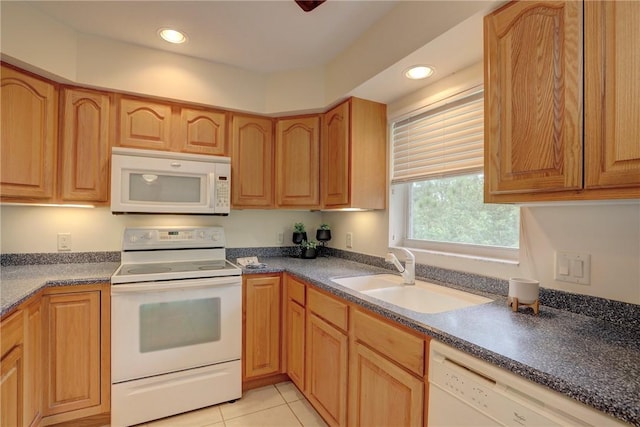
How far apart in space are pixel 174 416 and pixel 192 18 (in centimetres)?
239

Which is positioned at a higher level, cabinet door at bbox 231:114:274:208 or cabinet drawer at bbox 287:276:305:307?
cabinet door at bbox 231:114:274:208

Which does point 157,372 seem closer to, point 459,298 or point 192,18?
point 459,298

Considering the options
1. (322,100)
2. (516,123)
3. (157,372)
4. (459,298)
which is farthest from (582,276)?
(157,372)

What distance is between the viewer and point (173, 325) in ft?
6.21

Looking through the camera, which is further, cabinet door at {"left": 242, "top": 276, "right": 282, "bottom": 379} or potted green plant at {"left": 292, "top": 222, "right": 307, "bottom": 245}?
potted green plant at {"left": 292, "top": 222, "right": 307, "bottom": 245}

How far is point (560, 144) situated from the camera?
38.7 inches

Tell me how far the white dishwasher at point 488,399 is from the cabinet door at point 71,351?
5.94 feet

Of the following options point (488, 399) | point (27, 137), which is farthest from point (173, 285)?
point (488, 399)

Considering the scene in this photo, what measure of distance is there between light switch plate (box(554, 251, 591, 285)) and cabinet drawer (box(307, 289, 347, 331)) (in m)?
0.94

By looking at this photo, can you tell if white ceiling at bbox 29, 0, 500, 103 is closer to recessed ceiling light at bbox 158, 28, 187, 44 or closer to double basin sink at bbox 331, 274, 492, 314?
recessed ceiling light at bbox 158, 28, 187, 44

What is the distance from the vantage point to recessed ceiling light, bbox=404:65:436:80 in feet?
5.45

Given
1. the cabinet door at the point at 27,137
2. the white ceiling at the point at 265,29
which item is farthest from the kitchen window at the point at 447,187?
the cabinet door at the point at 27,137

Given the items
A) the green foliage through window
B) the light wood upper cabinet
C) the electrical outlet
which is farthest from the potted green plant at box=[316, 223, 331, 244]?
the electrical outlet

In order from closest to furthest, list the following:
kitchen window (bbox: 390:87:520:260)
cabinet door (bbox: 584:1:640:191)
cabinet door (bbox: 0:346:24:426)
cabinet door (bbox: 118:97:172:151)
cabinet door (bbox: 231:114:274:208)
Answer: cabinet door (bbox: 584:1:640:191)
cabinet door (bbox: 0:346:24:426)
kitchen window (bbox: 390:87:520:260)
cabinet door (bbox: 118:97:172:151)
cabinet door (bbox: 231:114:274:208)
